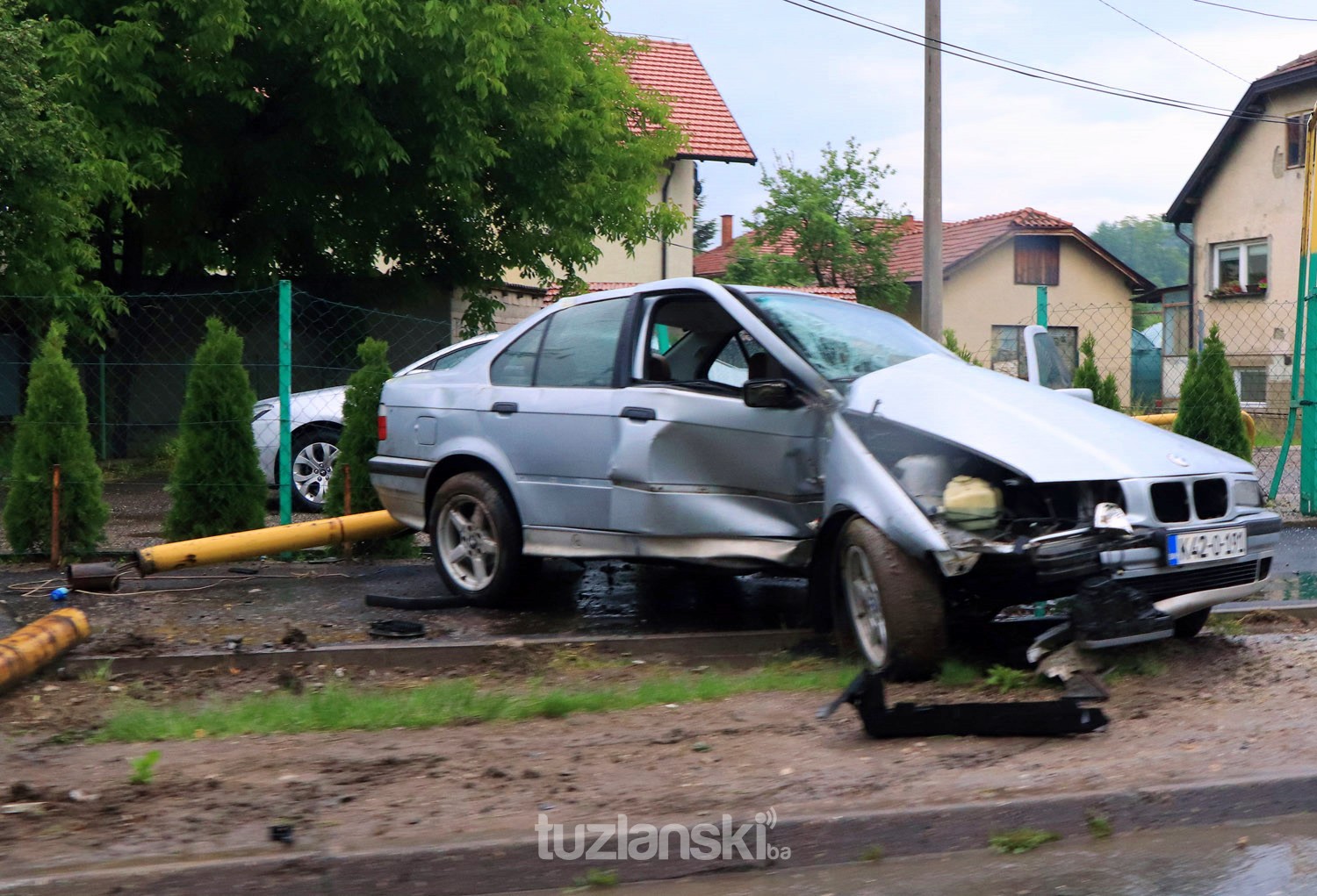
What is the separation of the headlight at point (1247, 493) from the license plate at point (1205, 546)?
7.5 inches

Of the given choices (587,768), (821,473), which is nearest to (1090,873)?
(587,768)

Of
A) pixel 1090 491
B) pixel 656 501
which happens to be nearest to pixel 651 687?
pixel 656 501

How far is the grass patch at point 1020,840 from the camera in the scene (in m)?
3.92

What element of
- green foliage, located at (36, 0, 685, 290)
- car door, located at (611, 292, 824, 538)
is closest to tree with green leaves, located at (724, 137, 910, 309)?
green foliage, located at (36, 0, 685, 290)

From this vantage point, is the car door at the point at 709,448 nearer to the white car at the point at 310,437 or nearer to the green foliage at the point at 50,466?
the green foliage at the point at 50,466

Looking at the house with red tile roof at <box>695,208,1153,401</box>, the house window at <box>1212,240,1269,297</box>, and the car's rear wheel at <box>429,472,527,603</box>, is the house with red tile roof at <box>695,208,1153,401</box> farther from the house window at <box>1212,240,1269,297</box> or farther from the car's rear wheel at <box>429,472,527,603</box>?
the car's rear wheel at <box>429,472,527,603</box>

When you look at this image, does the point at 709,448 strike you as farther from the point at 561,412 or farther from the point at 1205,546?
the point at 1205,546

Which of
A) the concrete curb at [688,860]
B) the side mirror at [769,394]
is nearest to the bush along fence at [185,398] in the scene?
the side mirror at [769,394]

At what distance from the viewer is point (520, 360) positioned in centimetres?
787

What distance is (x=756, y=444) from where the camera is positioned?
6594 mm

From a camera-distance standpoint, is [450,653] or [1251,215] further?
[1251,215]

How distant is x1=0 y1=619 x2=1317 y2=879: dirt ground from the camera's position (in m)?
3.97

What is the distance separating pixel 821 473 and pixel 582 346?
1.82m

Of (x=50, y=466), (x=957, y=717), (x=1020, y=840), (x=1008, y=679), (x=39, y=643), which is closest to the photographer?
(x=1020, y=840)
